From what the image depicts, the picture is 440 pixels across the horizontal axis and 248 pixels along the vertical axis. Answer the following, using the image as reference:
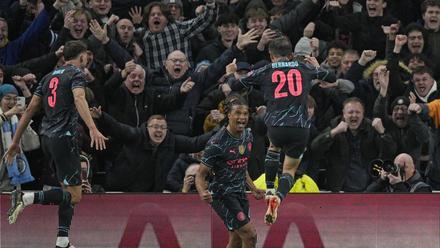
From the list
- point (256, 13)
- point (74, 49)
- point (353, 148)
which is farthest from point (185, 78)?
point (74, 49)

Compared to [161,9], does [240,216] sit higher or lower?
lower

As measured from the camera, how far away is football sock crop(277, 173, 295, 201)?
1572cm

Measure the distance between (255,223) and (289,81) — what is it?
279 cm

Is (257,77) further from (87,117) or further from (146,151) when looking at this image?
(146,151)

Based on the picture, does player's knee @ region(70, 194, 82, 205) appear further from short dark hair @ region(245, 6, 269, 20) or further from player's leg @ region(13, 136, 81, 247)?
short dark hair @ region(245, 6, 269, 20)

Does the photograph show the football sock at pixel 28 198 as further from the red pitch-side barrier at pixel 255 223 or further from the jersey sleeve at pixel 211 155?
the jersey sleeve at pixel 211 155

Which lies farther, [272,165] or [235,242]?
[235,242]

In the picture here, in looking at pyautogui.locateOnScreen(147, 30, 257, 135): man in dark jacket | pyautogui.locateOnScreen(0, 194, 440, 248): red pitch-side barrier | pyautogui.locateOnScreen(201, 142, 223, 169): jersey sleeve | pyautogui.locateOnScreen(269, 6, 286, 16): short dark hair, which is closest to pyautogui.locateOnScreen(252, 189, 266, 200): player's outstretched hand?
pyautogui.locateOnScreen(201, 142, 223, 169): jersey sleeve

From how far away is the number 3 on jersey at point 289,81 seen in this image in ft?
52.3

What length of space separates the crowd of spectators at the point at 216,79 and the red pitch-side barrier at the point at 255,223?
21.5 inches

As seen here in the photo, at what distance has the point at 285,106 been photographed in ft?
52.4

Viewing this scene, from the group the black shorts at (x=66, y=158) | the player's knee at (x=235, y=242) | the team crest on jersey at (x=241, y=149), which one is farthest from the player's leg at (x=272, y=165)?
the black shorts at (x=66, y=158)

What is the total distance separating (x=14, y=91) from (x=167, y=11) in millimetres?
3524

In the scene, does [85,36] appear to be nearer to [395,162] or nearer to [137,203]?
[137,203]
